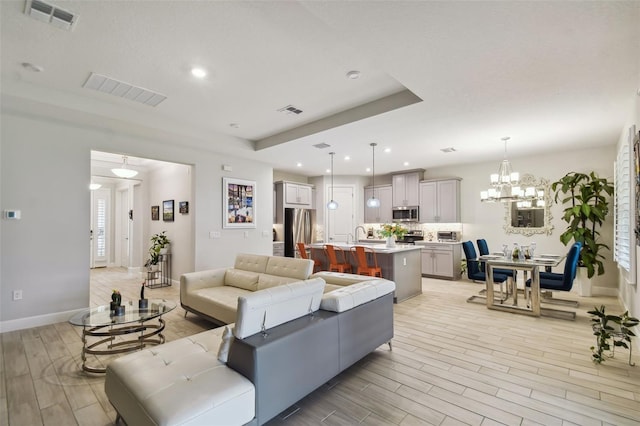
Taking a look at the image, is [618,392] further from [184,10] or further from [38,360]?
[38,360]

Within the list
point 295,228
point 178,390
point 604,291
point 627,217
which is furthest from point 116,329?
point 604,291

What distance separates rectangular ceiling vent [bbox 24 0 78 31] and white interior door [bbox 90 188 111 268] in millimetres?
8488

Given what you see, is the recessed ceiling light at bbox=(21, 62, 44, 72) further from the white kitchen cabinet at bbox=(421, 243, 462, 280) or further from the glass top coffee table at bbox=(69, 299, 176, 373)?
the white kitchen cabinet at bbox=(421, 243, 462, 280)

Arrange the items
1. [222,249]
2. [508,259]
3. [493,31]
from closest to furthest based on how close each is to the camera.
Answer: [493,31], [508,259], [222,249]

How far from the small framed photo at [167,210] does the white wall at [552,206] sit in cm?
677

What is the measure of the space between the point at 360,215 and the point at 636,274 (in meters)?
6.52

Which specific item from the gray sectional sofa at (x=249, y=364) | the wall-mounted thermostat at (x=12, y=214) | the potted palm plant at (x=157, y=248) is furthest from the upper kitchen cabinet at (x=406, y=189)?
the wall-mounted thermostat at (x=12, y=214)

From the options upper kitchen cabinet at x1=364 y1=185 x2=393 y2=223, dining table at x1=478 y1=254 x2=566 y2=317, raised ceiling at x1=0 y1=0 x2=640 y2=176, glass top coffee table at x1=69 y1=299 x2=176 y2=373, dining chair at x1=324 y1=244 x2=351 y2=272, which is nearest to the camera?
raised ceiling at x1=0 y1=0 x2=640 y2=176

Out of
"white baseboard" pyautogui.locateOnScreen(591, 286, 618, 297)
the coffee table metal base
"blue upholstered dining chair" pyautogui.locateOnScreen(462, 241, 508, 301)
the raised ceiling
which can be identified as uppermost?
the raised ceiling

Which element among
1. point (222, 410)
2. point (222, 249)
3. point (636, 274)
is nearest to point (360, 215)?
point (222, 249)

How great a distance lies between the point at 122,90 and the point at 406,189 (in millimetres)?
6994

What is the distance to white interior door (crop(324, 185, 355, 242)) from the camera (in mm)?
9328

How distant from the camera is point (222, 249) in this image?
20.8 feet

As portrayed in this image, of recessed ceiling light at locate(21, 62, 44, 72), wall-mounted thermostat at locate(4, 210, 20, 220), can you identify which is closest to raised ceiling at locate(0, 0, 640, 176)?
recessed ceiling light at locate(21, 62, 44, 72)
